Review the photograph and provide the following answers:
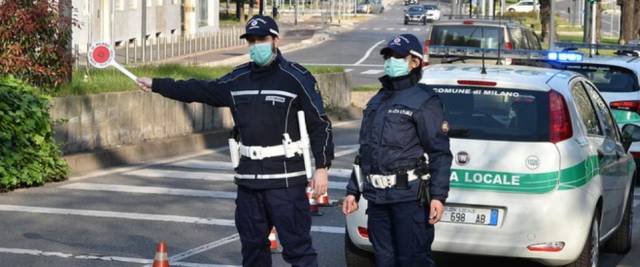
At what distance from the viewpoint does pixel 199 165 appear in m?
17.4

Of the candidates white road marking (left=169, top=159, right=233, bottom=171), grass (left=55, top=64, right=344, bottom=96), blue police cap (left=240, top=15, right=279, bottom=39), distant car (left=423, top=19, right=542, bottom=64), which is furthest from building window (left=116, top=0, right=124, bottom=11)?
blue police cap (left=240, top=15, right=279, bottom=39)

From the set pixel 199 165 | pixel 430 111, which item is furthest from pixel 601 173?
pixel 199 165

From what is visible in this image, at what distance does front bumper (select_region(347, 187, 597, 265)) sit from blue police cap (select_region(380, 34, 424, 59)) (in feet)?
6.19

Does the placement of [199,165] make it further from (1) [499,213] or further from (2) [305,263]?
(2) [305,263]

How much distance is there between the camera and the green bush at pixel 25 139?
14.2 metres

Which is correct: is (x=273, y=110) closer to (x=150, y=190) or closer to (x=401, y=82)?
(x=401, y=82)

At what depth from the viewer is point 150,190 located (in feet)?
48.1

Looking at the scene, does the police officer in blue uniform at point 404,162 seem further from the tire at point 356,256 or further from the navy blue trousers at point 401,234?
the tire at point 356,256

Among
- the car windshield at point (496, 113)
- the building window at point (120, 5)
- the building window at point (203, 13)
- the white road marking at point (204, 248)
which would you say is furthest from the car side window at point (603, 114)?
the building window at point (203, 13)

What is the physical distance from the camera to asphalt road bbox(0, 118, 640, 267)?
10406mm

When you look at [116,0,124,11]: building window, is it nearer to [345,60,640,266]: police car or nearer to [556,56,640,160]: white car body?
[556,56,640,160]: white car body

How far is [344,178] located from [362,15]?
93056mm

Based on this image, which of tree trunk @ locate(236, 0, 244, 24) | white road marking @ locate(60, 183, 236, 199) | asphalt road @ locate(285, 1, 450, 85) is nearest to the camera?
white road marking @ locate(60, 183, 236, 199)

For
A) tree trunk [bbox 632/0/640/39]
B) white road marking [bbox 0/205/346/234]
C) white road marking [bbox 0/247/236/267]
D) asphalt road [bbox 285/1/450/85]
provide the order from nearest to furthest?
white road marking [bbox 0/247/236/267], white road marking [bbox 0/205/346/234], asphalt road [bbox 285/1/450/85], tree trunk [bbox 632/0/640/39]
